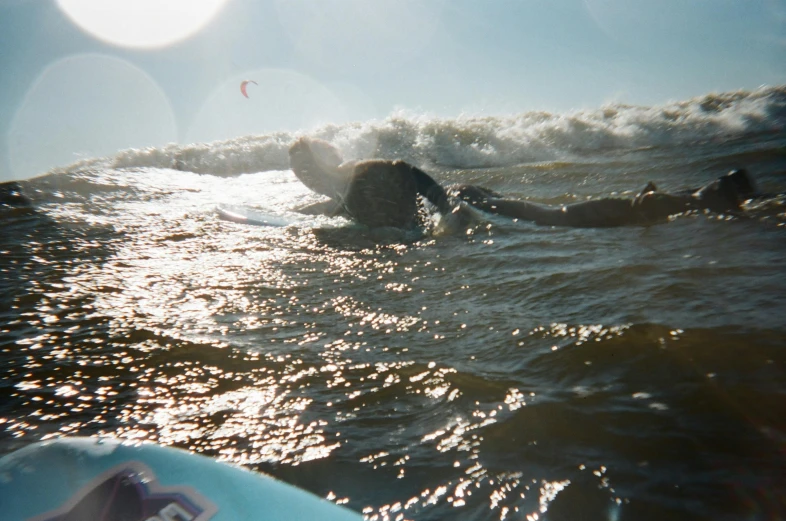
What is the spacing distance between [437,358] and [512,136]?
12648mm

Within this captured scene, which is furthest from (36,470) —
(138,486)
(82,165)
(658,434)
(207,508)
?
(82,165)

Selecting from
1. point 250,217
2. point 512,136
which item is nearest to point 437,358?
point 250,217

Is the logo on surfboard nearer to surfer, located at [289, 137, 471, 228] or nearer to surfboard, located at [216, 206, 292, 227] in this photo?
surfer, located at [289, 137, 471, 228]

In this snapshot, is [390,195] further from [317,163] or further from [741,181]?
[741,181]

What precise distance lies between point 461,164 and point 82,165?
12659 millimetres

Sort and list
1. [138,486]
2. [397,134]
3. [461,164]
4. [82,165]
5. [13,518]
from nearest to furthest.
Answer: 1. [13,518]
2. [138,486]
3. [461,164]
4. [397,134]
5. [82,165]

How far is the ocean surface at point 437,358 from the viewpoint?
1.36 metres

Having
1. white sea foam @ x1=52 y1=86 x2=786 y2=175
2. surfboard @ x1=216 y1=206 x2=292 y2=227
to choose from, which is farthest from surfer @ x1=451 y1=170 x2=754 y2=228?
white sea foam @ x1=52 y1=86 x2=786 y2=175

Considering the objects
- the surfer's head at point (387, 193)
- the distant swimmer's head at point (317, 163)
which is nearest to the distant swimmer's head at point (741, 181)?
the surfer's head at point (387, 193)

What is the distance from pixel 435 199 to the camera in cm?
531

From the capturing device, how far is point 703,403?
159 cm

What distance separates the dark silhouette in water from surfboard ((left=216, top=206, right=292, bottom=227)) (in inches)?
22.8

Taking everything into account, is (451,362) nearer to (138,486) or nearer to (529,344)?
(529,344)

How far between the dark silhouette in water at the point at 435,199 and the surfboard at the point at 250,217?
579 mm
